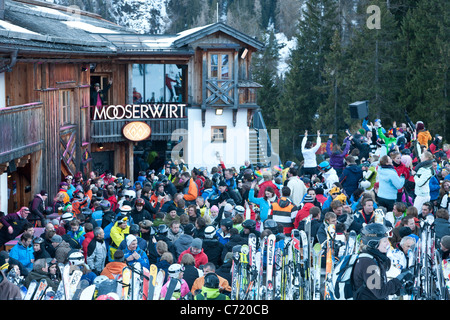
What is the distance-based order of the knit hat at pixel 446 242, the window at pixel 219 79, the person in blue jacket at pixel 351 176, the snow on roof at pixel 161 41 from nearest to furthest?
1. the knit hat at pixel 446 242
2. the person in blue jacket at pixel 351 176
3. the snow on roof at pixel 161 41
4. the window at pixel 219 79

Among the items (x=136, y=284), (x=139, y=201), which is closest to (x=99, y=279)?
(x=136, y=284)

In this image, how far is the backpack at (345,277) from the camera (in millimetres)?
7605

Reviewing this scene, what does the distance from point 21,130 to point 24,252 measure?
258 inches

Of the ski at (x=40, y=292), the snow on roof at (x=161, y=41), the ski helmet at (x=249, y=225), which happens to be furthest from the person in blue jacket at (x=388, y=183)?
the snow on roof at (x=161, y=41)

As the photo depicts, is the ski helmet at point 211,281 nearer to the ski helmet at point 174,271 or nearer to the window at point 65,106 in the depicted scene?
the ski helmet at point 174,271

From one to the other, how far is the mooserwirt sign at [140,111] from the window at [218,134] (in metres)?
1.63

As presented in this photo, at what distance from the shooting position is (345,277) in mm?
7629

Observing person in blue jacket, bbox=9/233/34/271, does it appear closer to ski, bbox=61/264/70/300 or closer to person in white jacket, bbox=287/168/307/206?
ski, bbox=61/264/70/300

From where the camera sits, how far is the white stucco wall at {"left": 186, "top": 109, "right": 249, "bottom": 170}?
2980cm

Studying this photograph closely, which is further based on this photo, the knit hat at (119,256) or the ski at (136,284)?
the knit hat at (119,256)

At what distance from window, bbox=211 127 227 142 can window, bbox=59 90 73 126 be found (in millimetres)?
7628
